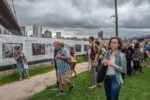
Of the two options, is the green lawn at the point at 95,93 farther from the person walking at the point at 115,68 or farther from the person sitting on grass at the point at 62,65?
the person walking at the point at 115,68

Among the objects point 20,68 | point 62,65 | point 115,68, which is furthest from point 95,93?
point 20,68

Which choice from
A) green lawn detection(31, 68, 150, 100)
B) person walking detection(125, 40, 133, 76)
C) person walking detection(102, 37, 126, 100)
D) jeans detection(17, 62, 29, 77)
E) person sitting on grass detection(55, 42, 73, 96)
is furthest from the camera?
jeans detection(17, 62, 29, 77)

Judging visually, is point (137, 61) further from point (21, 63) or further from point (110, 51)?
point (110, 51)

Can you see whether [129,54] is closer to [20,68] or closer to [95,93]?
[20,68]

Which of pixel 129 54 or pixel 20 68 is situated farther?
pixel 20 68

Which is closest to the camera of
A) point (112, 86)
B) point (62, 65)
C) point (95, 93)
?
point (112, 86)

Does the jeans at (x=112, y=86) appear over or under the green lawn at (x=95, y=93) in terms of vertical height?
over

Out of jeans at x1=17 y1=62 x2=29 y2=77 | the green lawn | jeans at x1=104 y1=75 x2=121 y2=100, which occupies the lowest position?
the green lawn

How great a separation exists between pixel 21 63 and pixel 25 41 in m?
4.63

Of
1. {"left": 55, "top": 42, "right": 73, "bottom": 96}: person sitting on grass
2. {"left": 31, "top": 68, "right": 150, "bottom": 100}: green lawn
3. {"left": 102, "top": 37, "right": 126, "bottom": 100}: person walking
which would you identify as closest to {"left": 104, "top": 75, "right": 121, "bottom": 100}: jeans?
{"left": 102, "top": 37, "right": 126, "bottom": 100}: person walking

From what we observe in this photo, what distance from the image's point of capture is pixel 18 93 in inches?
574

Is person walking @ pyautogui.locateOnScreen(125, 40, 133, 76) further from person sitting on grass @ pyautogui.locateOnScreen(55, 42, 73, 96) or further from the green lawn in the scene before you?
person sitting on grass @ pyautogui.locateOnScreen(55, 42, 73, 96)

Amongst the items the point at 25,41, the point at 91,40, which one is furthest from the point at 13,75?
the point at 91,40

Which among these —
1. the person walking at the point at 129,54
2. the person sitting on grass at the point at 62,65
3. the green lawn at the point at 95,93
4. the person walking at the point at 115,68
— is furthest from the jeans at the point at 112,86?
the person walking at the point at 129,54
